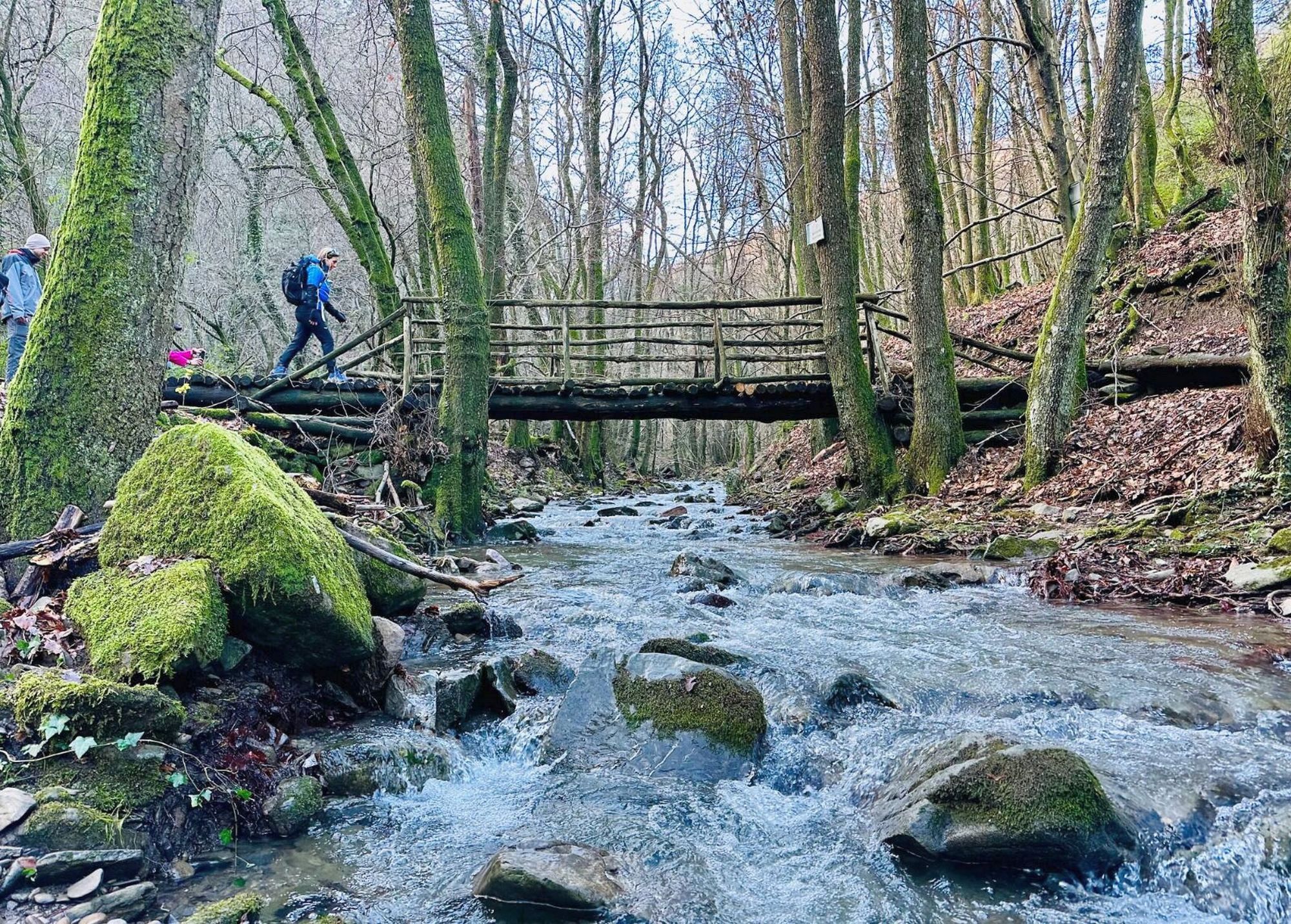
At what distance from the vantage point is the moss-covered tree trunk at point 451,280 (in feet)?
27.7

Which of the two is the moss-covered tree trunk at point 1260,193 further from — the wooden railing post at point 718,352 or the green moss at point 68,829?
the green moss at point 68,829

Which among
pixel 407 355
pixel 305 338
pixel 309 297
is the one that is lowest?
pixel 407 355

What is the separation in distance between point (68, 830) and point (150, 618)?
0.82 m

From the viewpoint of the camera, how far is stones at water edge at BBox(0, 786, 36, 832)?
2359 millimetres

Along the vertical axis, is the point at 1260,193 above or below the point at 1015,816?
above

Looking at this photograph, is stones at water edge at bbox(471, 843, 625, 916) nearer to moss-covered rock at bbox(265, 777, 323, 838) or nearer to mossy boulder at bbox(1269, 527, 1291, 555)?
moss-covered rock at bbox(265, 777, 323, 838)

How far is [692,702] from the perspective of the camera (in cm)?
380

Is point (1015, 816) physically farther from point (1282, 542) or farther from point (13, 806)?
point (1282, 542)

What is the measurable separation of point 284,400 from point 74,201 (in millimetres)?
6614

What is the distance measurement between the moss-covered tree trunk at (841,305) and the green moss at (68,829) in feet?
29.8

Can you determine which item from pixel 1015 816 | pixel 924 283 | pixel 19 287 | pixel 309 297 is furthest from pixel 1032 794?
pixel 309 297

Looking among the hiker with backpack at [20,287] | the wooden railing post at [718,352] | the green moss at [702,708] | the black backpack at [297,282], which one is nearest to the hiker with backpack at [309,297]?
the black backpack at [297,282]

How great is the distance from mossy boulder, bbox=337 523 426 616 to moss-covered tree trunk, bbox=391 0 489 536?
4027 mm

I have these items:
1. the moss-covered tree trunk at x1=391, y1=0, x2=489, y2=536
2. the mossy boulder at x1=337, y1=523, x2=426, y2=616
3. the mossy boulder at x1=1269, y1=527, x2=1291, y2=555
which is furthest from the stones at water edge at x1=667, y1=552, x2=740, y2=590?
the mossy boulder at x1=1269, y1=527, x2=1291, y2=555
